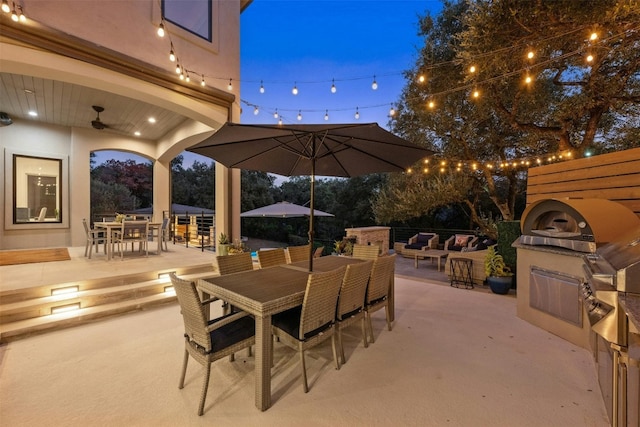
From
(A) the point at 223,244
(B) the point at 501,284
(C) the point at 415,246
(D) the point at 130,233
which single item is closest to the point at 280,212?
(A) the point at 223,244

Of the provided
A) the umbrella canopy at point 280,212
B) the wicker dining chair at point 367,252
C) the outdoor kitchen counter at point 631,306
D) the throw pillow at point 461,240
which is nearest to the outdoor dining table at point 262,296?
the wicker dining chair at point 367,252

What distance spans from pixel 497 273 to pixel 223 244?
5457 mm

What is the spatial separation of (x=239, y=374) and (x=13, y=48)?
515cm

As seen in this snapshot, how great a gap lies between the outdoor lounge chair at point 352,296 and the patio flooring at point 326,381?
36 cm

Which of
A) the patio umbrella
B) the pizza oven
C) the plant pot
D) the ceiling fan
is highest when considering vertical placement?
the ceiling fan

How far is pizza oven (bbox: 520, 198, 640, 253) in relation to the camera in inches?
115

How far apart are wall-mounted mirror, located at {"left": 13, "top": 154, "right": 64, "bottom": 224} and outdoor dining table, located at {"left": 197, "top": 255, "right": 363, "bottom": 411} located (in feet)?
24.3

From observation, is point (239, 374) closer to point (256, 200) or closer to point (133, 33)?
point (133, 33)

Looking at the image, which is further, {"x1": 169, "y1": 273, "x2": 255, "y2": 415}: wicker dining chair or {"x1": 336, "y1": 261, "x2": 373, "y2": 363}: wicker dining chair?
→ {"x1": 336, "y1": 261, "x2": 373, "y2": 363}: wicker dining chair

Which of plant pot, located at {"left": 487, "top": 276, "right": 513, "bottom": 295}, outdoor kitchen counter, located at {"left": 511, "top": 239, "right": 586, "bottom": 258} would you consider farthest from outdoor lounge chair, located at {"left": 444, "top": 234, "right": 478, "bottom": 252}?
outdoor kitchen counter, located at {"left": 511, "top": 239, "right": 586, "bottom": 258}

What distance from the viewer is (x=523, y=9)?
3.86m

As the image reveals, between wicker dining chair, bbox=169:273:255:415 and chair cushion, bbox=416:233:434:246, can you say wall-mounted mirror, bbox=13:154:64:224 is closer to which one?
wicker dining chair, bbox=169:273:255:415

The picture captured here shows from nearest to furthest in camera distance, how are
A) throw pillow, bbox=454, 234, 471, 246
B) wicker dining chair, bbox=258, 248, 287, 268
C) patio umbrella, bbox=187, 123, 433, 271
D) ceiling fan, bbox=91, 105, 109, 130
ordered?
1. patio umbrella, bbox=187, 123, 433, 271
2. wicker dining chair, bbox=258, 248, 287, 268
3. ceiling fan, bbox=91, 105, 109, 130
4. throw pillow, bbox=454, 234, 471, 246

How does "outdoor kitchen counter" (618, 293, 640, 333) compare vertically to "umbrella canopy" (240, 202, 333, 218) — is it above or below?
below
